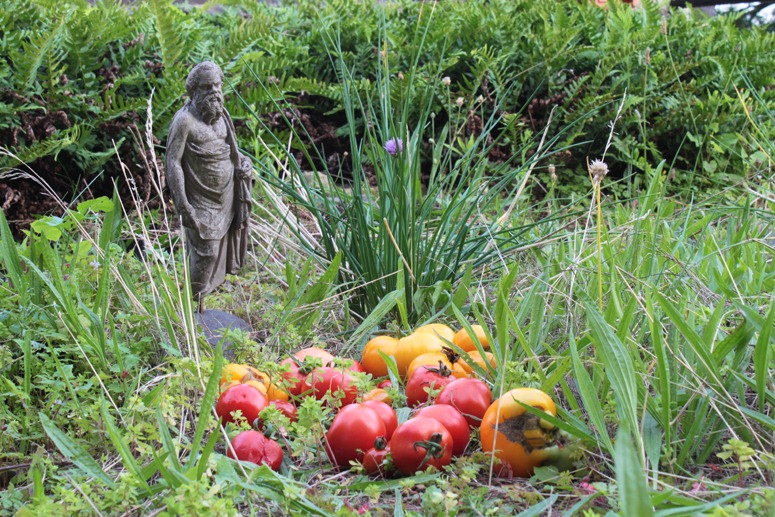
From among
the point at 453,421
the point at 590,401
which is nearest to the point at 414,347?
the point at 453,421

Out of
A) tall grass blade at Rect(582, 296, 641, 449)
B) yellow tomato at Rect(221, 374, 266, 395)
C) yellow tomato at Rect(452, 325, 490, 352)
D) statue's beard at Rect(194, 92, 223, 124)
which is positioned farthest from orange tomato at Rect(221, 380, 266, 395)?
statue's beard at Rect(194, 92, 223, 124)

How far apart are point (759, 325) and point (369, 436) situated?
3.19 feet

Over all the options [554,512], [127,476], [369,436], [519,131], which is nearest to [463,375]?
[369,436]

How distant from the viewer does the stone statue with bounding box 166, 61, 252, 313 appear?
2777 millimetres

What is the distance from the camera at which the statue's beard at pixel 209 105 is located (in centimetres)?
279

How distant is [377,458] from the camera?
1888mm

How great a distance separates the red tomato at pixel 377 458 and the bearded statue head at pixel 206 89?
147 cm

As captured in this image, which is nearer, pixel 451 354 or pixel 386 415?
pixel 386 415

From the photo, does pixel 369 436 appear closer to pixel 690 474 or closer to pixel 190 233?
pixel 690 474

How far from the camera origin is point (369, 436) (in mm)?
1917

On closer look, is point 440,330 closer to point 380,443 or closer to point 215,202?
point 380,443

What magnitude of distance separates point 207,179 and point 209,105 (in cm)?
27

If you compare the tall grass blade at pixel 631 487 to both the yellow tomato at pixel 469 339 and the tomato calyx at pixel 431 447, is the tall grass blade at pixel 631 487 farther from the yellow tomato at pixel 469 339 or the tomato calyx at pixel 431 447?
the yellow tomato at pixel 469 339

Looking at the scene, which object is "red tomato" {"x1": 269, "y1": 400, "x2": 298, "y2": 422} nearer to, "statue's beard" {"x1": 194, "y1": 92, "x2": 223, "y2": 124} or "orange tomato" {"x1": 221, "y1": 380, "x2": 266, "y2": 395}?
"orange tomato" {"x1": 221, "y1": 380, "x2": 266, "y2": 395}
